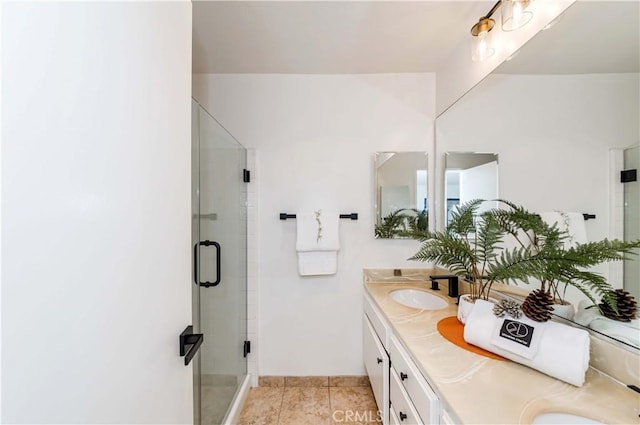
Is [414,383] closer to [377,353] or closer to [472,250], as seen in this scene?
[377,353]

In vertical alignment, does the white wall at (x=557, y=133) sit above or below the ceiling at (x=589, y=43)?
below

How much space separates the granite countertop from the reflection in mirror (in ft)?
2.76

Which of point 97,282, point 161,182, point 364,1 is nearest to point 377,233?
point 364,1

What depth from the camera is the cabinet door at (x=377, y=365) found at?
4.50 ft

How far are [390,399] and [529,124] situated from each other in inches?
59.2

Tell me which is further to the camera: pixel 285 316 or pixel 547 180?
pixel 285 316

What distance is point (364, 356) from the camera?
1951mm

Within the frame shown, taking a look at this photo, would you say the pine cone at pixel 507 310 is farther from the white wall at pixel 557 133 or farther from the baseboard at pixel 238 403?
the baseboard at pixel 238 403

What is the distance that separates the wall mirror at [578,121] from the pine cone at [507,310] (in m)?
0.24

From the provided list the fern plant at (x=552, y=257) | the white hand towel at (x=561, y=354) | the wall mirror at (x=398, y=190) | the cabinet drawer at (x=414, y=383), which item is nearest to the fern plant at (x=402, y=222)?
the wall mirror at (x=398, y=190)

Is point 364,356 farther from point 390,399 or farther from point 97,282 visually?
point 97,282

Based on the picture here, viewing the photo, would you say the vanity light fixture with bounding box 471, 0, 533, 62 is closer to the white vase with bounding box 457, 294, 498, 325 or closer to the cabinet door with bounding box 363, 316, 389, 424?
the white vase with bounding box 457, 294, 498, 325

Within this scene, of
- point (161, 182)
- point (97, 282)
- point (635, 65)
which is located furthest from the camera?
point (635, 65)
